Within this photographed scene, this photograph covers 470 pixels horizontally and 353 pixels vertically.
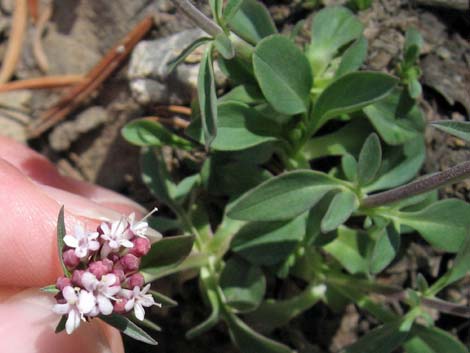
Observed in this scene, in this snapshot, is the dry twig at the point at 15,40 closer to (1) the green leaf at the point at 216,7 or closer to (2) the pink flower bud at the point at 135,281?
(1) the green leaf at the point at 216,7

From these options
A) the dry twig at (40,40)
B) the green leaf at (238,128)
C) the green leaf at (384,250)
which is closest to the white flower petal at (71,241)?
the green leaf at (238,128)

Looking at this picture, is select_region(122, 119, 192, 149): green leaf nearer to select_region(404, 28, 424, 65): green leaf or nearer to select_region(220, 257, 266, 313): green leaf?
select_region(220, 257, 266, 313): green leaf

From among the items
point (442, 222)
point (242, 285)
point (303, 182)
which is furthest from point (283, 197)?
point (442, 222)

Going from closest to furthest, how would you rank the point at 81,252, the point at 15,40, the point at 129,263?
the point at 81,252, the point at 129,263, the point at 15,40

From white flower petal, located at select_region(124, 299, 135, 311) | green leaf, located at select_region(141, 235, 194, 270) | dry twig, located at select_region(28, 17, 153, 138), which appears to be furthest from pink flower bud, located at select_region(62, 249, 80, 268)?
dry twig, located at select_region(28, 17, 153, 138)

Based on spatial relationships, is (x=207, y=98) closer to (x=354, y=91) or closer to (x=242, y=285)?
(x=354, y=91)

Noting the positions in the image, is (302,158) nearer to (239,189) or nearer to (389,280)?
(239,189)
